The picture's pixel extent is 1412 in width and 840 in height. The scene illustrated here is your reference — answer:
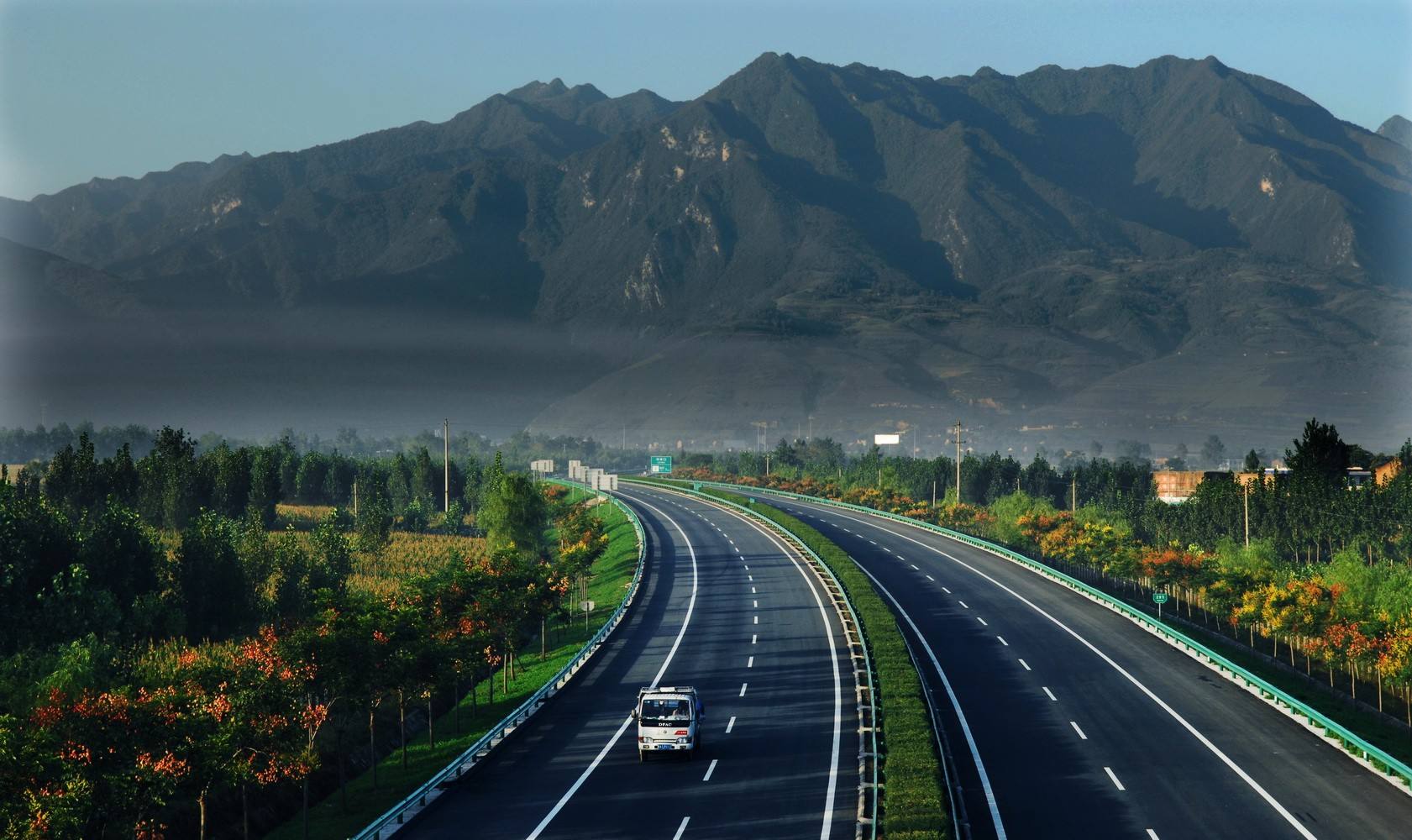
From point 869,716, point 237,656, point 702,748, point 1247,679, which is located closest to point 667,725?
point 702,748

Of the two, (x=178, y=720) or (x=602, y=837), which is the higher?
(x=178, y=720)

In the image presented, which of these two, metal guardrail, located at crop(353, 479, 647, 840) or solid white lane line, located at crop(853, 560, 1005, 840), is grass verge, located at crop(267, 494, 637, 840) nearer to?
metal guardrail, located at crop(353, 479, 647, 840)

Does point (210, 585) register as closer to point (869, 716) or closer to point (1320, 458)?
point (869, 716)

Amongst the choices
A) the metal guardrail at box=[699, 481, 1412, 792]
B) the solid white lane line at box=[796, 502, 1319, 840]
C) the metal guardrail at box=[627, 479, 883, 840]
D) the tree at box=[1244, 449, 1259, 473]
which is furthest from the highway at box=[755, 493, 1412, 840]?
the tree at box=[1244, 449, 1259, 473]

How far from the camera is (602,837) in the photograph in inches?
1542

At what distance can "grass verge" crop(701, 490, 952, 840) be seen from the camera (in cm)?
3859

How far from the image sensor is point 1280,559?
135 meters

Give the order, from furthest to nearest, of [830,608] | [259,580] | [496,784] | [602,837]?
1. [259,580]
2. [830,608]
3. [496,784]
4. [602,837]

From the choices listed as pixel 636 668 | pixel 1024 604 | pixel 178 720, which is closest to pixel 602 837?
pixel 178 720

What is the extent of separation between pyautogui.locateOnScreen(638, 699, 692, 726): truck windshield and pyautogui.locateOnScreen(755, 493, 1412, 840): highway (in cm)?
1037

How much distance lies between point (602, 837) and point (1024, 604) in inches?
2213

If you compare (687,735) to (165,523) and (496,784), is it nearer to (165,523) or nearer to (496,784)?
(496,784)

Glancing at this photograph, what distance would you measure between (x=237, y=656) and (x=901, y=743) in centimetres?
2951

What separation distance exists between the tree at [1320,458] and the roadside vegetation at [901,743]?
83.4 metres
